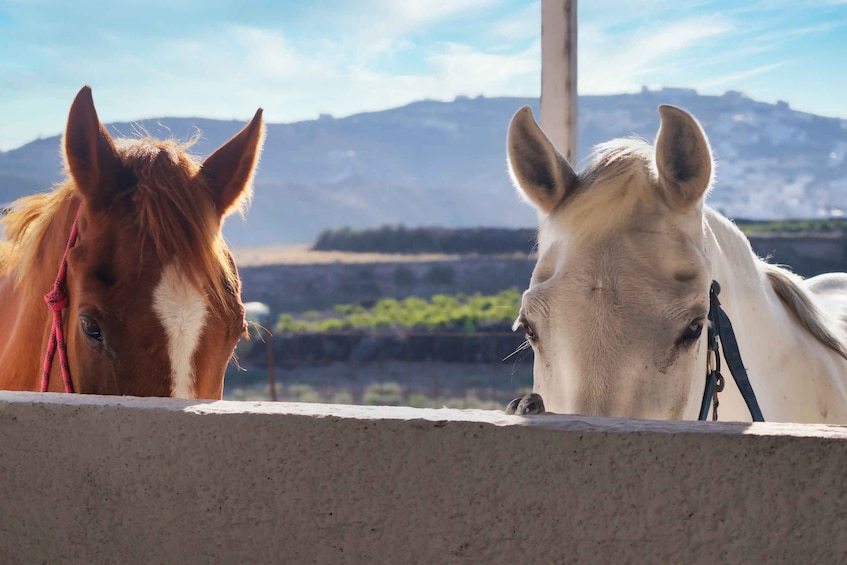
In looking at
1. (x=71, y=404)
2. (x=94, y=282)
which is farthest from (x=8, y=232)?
(x=71, y=404)

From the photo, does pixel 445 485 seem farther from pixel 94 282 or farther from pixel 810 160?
pixel 810 160

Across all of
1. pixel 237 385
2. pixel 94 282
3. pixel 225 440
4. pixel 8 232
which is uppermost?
pixel 8 232

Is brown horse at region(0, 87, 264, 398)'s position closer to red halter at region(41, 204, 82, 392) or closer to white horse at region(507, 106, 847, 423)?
red halter at region(41, 204, 82, 392)

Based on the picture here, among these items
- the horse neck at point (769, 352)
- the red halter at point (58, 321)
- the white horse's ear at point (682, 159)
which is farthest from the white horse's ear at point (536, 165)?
the red halter at point (58, 321)

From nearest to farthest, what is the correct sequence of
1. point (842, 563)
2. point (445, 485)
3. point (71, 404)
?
point (842, 563)
point (445, 485)
point (71, 404)

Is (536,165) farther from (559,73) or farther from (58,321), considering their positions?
(58,321)

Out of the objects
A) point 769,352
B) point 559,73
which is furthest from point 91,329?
point 559,73

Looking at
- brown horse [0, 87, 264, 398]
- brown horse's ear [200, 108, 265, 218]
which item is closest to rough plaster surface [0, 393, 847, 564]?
brown horse [0, 87, 264, 398]

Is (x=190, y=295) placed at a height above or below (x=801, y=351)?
above

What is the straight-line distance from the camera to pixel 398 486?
3.77ft

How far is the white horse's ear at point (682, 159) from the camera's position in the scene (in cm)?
164

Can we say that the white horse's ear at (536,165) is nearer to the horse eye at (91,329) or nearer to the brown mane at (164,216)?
the brown mane at (164,216)

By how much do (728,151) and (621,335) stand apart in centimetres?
5221

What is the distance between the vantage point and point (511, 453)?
110 centimetres
